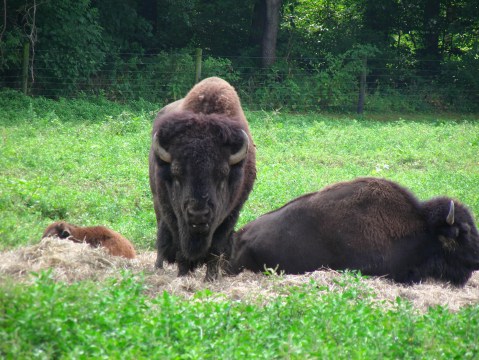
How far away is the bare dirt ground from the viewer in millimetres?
6957

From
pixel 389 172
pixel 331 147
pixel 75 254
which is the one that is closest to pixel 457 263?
pixel 75 254

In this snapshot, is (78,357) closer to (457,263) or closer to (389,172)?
(457,263)

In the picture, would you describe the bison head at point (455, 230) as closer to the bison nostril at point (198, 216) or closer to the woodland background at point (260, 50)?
the bison nostril at point (198, 216)

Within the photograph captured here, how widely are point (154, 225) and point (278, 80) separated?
58.1 feet

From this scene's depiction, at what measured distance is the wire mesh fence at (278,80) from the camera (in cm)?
2394

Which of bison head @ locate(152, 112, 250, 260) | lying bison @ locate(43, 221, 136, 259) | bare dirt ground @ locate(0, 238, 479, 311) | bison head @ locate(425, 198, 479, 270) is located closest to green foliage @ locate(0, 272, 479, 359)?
bare dirt ground @ locate(0, 238, 479, 311)

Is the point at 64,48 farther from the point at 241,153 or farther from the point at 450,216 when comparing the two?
the point at 450,216

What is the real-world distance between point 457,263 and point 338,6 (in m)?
27.2

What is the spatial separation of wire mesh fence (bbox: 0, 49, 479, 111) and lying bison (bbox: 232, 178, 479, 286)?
15461 millimetres

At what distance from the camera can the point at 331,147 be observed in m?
17.2

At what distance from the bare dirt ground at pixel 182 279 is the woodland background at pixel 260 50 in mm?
14686

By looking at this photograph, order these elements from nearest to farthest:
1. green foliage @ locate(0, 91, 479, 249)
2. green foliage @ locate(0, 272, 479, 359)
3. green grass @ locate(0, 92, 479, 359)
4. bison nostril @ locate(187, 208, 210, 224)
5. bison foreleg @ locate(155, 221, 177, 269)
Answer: green foliage @ locate(0, 272, 479, 359)
green grass @ locate(0, 92, 479, 359)
bison nostril @ locate(187, 208, 210, 224)
bison foreleg @ locate(155, 221, 177, 269)
green foliage @ locate(0, 91, 479, 249)

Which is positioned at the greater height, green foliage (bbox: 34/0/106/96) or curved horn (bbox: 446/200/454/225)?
green foliage (bbox: 34/0/106/96)

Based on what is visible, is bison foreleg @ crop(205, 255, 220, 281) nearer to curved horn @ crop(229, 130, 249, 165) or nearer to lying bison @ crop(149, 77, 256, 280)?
lying bison @ crop(149, 77, 256, 280)
